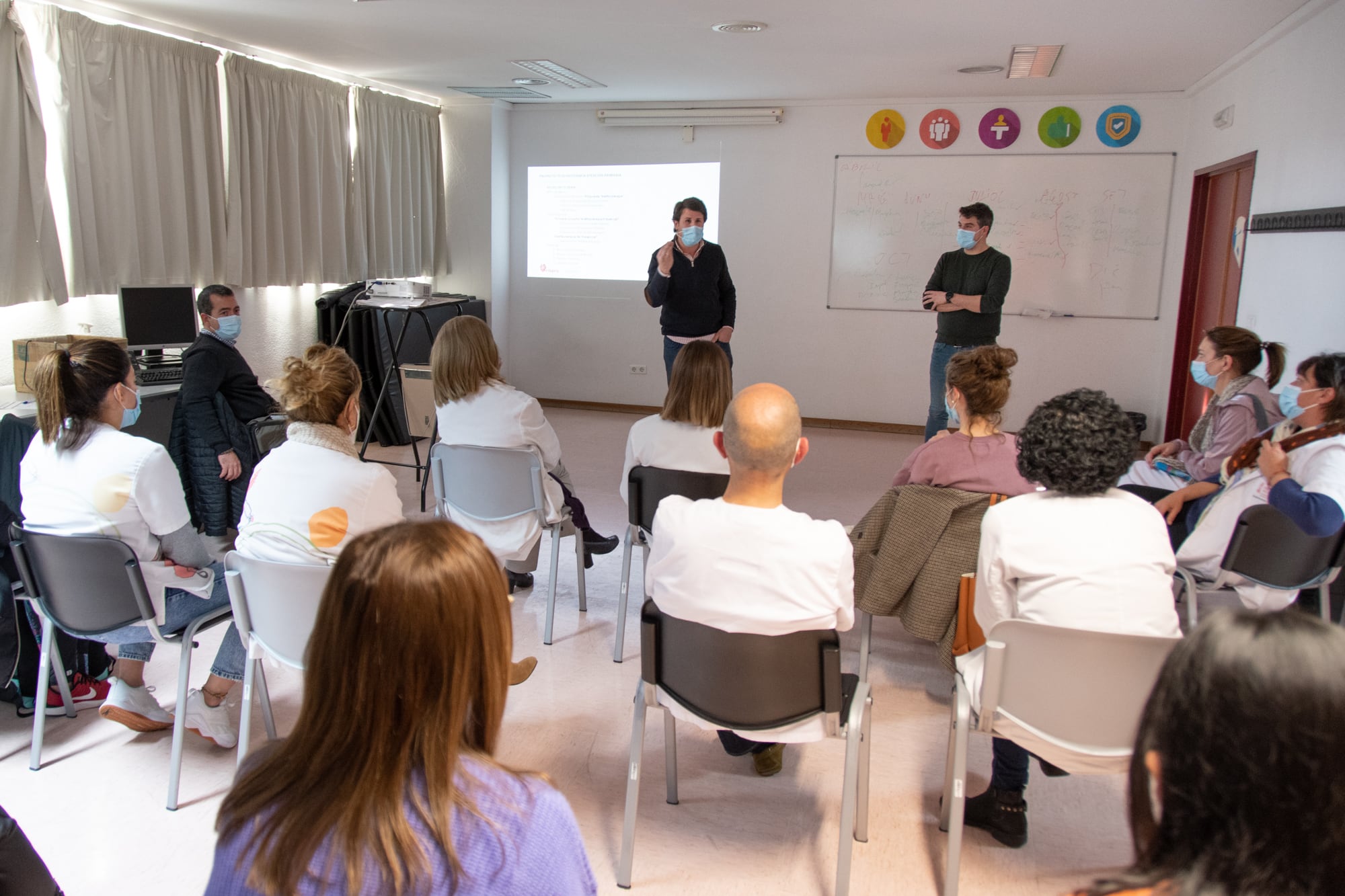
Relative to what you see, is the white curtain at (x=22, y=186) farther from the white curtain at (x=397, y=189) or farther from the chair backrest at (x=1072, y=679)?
the chair backrest at (x=1072, y=679)

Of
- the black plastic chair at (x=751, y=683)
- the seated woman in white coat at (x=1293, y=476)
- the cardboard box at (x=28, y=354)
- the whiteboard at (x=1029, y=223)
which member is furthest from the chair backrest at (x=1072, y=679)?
the whiteboard at (x=1029, y=223)

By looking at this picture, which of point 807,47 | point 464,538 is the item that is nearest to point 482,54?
point 807,47

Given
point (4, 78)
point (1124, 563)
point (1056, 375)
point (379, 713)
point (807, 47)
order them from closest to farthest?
point (379, 713), point (1124, 563), point (4, 78), point (807, 47), point (1056, 375)

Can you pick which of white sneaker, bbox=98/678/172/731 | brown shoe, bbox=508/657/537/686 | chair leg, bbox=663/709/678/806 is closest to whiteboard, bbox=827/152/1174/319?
brown shoe, bbox=508/657/537/686

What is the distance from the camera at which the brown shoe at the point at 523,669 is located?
290 centimetres

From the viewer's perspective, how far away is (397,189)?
22.9ft

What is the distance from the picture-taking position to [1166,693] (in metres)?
0.71

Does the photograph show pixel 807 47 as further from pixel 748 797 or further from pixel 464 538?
pixel 464 538

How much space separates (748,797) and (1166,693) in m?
1.84

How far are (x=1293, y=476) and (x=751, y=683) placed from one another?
1.91 metres

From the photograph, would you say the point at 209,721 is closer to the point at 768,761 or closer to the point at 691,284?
the point at 768,761

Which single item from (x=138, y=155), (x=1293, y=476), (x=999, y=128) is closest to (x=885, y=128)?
(x=999, y=128)

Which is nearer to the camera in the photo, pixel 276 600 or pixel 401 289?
pixel 276 600

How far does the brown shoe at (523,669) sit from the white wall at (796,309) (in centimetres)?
469
